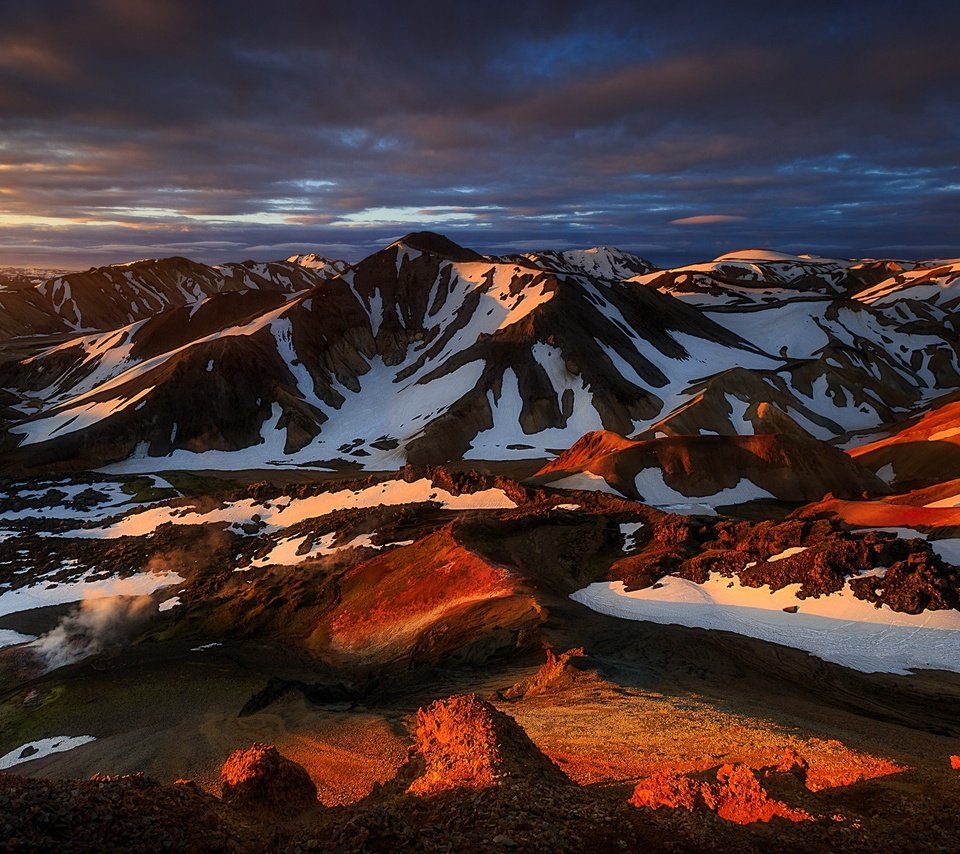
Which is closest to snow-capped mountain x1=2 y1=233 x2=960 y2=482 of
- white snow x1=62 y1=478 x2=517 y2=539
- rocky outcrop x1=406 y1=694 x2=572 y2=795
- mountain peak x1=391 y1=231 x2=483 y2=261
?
mountain peak x1=391 y1=231 x2=483 y2=261

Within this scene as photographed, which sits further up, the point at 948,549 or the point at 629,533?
the point at 948,549

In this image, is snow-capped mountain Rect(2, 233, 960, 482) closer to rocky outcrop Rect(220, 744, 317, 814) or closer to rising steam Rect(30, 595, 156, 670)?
rising steam Rect(30, 595, 156, 670)

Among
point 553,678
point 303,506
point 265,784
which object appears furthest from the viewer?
point 303,506

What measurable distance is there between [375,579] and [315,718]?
16.7 meters

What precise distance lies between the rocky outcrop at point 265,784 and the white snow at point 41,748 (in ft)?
47.9

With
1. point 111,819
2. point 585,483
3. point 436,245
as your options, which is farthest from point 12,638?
point 436,245

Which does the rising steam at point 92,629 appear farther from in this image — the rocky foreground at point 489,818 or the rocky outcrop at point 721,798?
the rocky outcrop at point 721,798

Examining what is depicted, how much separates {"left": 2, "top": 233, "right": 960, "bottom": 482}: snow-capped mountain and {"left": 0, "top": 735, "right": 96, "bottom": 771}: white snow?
58.0 meters

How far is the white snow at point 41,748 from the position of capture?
2320 cm

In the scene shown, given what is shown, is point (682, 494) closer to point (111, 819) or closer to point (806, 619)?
point (806, 619)

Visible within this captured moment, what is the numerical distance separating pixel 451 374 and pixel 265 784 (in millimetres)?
94020

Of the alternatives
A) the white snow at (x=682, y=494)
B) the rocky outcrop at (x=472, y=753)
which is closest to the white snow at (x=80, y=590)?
the rocky outcrop at (x=472, y=753)

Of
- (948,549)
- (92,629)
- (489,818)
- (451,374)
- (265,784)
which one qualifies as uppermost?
(489,818)

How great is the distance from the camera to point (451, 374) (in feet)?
347
